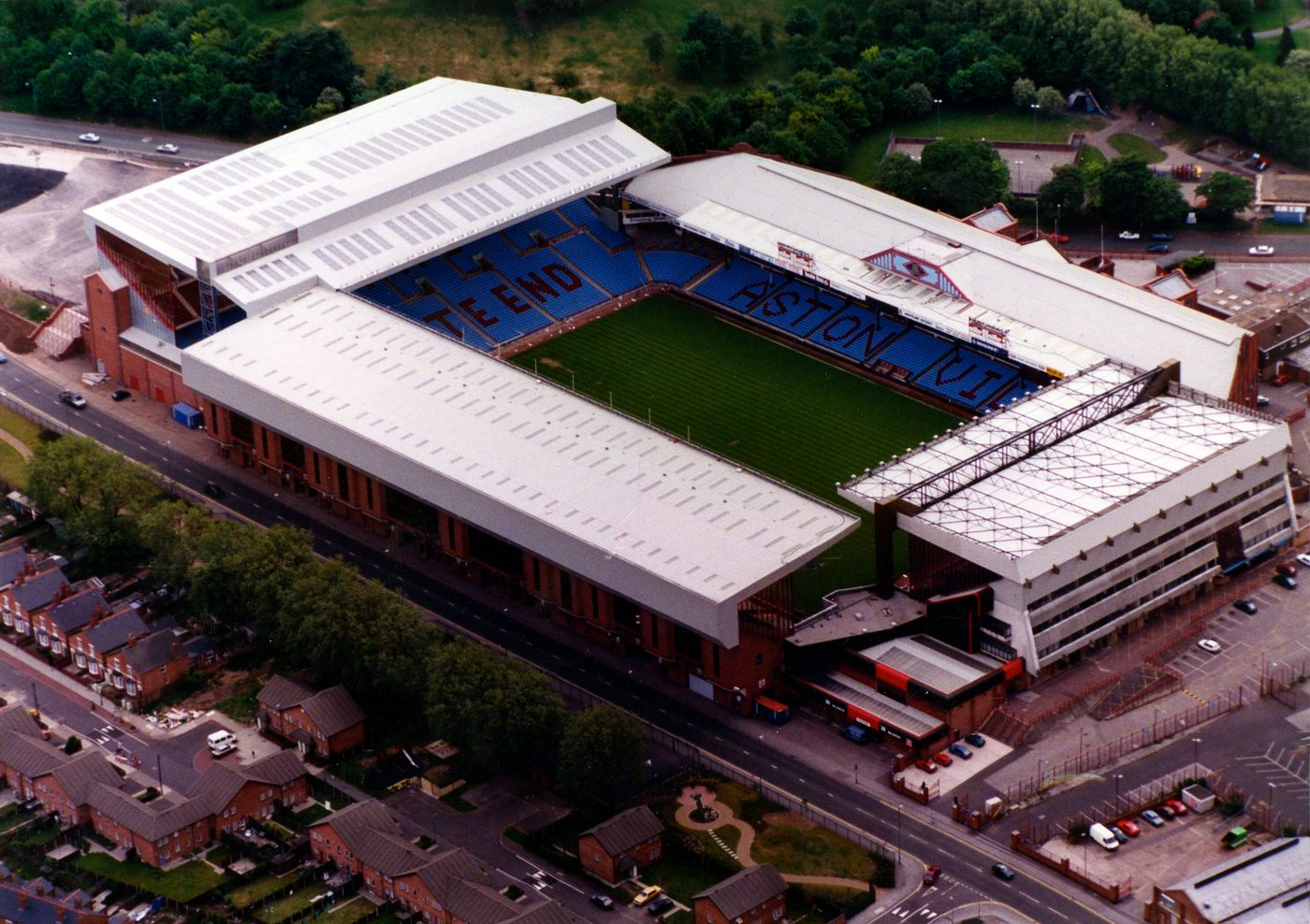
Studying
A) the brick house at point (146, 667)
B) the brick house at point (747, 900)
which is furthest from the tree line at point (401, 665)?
the brick house at point (747, 900)

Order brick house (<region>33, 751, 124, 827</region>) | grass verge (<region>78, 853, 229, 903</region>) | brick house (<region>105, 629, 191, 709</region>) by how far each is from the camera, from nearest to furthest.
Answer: grass verge (<region>78, 853, 229, 903</region>) < brick house (<region>33, 751, 124, 827</region>) < brick house (<region>105, 629, 191, 709</region>)

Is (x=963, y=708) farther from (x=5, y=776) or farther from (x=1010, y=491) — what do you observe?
(x=5, y=776)

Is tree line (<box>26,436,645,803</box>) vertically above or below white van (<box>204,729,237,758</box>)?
above

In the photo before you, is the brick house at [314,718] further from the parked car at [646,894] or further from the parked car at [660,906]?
the parked car at [660,906]

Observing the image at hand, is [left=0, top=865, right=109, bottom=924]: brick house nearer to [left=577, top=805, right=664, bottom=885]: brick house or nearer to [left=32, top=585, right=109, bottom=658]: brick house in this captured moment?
[left=577, top=805, right=664, bottom=885]: brick house

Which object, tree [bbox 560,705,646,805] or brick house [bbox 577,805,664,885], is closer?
brick house [bbox 577,805,664,885]

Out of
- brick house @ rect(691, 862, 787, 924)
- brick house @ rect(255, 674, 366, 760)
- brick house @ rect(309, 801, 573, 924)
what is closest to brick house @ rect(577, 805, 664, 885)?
brick house @ rect(309, 801, 573, 924)
